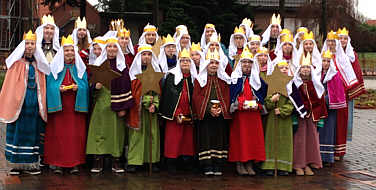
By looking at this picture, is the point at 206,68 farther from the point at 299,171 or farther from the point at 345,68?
the point at 345,68

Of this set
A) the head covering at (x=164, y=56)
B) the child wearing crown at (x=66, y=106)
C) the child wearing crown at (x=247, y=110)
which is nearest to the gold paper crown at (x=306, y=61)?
the child wearing crown at (x=247, y=110)

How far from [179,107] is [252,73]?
1245mm

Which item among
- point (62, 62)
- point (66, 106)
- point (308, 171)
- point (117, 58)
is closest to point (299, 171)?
point (308, 171)

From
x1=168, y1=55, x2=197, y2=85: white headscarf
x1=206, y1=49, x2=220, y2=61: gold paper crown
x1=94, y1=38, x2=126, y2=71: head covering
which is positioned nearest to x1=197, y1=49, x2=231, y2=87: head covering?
x1=206, y1=49, x2=220, y2=61: gold paper crown

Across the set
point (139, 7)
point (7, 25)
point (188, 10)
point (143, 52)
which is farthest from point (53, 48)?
point (7, 25)

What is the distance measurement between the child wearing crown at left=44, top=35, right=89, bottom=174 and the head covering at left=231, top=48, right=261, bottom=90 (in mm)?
2298

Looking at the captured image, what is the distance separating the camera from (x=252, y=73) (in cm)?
812

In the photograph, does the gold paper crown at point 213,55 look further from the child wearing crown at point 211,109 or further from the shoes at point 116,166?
the shoes at point 116,166

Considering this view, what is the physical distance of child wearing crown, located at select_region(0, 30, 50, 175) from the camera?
7.67 meters

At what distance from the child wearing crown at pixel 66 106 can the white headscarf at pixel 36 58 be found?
4.8 inches

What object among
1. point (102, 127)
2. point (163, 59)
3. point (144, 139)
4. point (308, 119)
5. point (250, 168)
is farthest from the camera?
point (163, 59)

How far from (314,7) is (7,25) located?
2180 centimetres

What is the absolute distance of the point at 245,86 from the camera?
8109 mm

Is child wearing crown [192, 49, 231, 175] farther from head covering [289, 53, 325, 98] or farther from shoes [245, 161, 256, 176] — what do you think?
head covering [289, 53, 325, 98]
